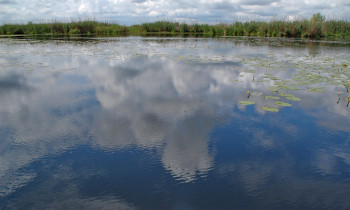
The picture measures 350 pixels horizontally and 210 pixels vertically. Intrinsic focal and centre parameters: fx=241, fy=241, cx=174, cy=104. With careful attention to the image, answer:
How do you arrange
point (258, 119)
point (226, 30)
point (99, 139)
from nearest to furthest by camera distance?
point (99, 139) < point (258, 119) < point (226, 30)

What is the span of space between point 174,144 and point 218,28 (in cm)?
2956

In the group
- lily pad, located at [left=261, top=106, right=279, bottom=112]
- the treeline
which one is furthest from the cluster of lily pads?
the treeline

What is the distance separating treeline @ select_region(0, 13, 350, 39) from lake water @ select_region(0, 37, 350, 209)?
66.4 ft

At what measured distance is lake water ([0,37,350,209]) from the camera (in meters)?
2.19

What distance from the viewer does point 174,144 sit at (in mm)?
3080

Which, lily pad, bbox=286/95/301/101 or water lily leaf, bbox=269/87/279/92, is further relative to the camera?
water lily leaf, bbox=269/87/279/92

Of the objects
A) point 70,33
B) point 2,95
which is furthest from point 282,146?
point 70,33

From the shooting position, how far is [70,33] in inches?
1151

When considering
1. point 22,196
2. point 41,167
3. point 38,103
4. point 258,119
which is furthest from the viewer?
point 38,103

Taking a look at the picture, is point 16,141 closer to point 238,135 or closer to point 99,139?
point 99,139

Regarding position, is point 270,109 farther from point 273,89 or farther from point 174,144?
point 174,144

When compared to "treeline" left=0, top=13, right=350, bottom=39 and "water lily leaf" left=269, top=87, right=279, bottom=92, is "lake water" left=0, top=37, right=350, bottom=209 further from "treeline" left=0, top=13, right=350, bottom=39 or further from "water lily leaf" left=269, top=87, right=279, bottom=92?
"treeline" left=0, top=13, right=350, bottom=39

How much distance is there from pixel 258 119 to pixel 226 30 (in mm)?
27306

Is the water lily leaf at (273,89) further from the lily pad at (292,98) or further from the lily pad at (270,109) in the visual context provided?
the lily pad at (270,109)
